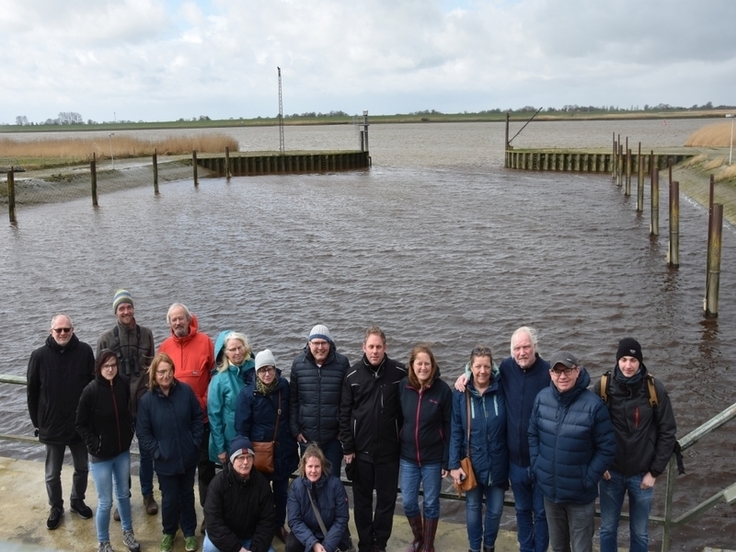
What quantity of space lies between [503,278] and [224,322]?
8.00 metres

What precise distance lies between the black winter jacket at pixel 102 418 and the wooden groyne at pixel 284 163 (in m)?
49.8

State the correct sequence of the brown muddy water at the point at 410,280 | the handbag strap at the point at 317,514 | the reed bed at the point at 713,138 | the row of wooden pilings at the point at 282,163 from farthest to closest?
the row of wooden pilings at the point at 282,163
the reed bed at the point at 713,138
the brown muddy water at the point at 410,280
the handbag strap at the point at 317,514

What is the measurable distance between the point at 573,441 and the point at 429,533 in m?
1.51

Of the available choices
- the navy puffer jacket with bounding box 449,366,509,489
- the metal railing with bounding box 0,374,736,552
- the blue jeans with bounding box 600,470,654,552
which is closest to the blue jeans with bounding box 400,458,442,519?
the navy puffer jacket with bounding box 449,366,509,489

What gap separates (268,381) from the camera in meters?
6.12

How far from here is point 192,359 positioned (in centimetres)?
673

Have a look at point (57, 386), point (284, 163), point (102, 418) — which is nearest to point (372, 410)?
point (102, 418)

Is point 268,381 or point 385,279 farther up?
point 268,381

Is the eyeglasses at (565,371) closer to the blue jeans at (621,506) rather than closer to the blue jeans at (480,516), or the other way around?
the blue jeans at (621,506)

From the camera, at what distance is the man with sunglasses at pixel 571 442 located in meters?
5.32

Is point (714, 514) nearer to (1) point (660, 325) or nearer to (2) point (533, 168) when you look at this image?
(1) point (660, 325)

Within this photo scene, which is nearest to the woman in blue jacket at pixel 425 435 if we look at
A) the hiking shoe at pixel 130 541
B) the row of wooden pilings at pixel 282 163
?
the hiking shoe at pixel 130 541

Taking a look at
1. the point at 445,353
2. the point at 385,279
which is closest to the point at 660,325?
the point at 445,353

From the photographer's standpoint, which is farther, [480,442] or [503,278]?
[503,278]
